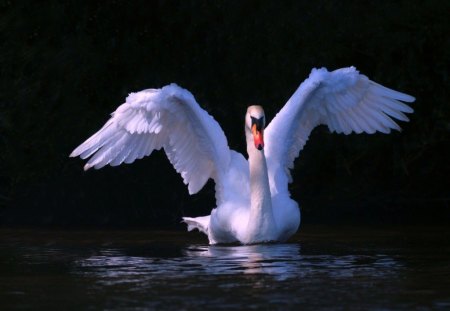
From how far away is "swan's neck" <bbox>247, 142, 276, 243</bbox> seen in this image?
1226cm

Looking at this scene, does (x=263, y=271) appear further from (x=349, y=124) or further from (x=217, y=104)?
(x=217, y=104)

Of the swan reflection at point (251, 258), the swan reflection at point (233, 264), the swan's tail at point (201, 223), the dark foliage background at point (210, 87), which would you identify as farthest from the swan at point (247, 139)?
the dark foliage background at point (210, 87)

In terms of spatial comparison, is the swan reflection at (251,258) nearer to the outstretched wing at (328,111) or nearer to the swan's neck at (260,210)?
the swan's neck at (260,210)

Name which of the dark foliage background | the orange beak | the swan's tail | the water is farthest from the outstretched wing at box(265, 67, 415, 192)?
the dark foliage background

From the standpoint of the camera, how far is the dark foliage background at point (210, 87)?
51.3 feet

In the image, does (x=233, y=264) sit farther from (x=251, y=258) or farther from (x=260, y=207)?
(x=260, y=207)

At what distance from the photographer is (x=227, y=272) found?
394 inches

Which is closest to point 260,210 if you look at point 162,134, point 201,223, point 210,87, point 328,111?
point 201,223

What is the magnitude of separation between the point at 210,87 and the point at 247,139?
3723mm

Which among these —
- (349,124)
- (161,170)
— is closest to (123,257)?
(349,124)

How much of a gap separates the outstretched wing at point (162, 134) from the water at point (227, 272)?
32.0 inches

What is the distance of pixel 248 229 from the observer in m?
12.4

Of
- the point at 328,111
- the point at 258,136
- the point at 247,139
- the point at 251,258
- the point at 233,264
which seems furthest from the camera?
the point at 328,111

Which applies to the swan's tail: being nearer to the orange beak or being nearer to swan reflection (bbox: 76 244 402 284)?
swan reflection (bbox: 76 244 402 284)
